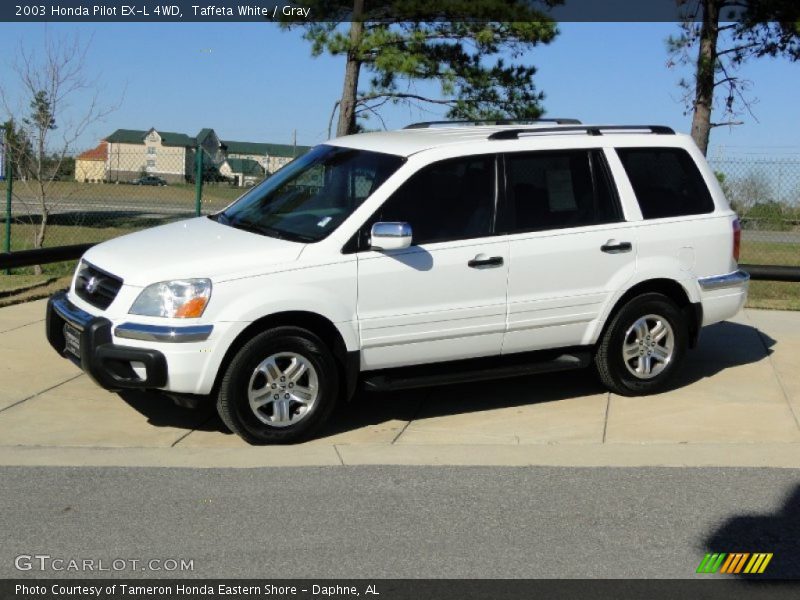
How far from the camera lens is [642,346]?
26.1 ft

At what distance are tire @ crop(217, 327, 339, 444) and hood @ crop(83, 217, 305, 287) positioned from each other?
0.45 m

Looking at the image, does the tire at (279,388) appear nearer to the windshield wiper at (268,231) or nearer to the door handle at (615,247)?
the windshield wiper at (268,231)

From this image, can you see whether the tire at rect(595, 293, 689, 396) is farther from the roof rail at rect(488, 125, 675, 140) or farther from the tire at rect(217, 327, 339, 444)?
the tire at rect(217, 327, 339, 444)

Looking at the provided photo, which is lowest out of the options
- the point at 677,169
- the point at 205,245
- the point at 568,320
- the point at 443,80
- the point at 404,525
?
the point at 404,525

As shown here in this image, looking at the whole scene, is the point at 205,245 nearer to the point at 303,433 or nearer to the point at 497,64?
the point at 303,433

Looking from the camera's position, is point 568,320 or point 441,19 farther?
point 441,19

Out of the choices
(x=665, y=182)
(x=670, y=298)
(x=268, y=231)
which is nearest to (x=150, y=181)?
(x=268, y=231)

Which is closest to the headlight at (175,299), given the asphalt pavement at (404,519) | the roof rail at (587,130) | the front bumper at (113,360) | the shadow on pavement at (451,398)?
the front bumper at (113,360)

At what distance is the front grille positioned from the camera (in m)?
6.65

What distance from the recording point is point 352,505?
5648 millimetres

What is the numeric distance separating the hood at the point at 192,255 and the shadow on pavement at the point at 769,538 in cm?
299

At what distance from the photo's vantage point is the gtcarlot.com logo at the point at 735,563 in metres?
4.87

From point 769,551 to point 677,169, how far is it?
147 inches

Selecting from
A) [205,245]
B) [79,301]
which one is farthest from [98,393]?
[205,245]
